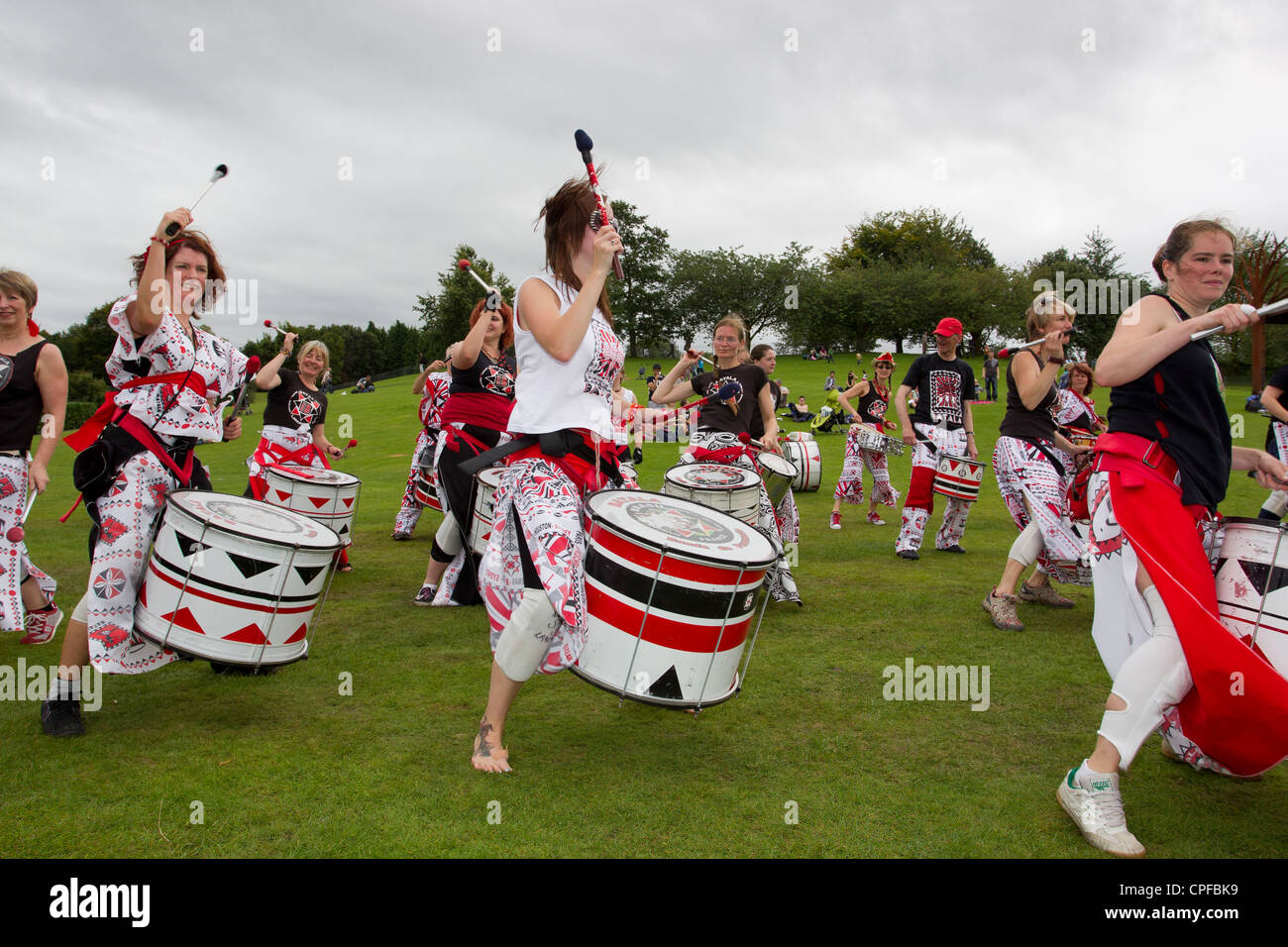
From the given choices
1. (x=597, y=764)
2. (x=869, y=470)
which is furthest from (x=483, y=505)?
(x=869, y=470)

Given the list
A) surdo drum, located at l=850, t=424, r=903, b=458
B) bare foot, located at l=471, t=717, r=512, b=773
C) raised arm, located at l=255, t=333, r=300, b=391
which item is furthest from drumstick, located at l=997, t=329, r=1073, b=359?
raised arm, located at l=255, t=333, r=300, b=391

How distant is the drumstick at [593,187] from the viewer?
3396 mm

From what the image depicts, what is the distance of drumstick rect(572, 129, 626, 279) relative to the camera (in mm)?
3396

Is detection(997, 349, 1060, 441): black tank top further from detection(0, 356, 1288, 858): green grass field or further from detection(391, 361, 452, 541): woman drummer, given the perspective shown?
detection(391, 361, 452, 541): woman drummer

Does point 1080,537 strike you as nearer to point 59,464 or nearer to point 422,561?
point 422,561

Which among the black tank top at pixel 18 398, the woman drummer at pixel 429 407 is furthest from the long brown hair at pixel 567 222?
the woman drummer at pixel 429 407

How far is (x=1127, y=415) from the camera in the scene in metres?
3.28

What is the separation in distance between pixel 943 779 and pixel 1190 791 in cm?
104

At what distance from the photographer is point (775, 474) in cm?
666

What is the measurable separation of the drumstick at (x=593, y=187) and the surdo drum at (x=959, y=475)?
5.42m

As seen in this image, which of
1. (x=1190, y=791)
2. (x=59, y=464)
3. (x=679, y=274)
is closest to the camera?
(x=1190, y=791)

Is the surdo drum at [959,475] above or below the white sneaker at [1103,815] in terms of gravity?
above

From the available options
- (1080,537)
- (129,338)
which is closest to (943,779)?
(1080,537)

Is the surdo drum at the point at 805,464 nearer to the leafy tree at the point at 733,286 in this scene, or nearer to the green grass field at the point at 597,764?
the green grass field at the point at 597,764
